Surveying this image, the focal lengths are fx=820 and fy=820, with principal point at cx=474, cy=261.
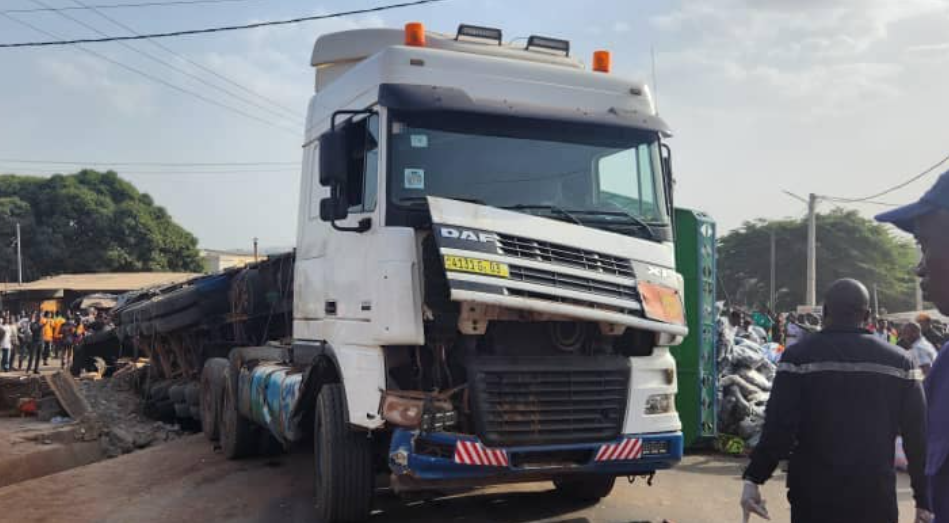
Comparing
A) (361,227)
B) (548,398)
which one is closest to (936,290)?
(548,398)

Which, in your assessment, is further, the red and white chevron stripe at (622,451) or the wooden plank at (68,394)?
the wooden plank at (68,394)

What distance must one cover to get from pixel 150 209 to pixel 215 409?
34.7 metres

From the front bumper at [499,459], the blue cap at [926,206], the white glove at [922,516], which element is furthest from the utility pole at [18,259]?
the blue cap at [926,206]

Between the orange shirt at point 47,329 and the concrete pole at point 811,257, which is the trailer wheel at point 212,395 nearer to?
the orange shirt at point 47,329

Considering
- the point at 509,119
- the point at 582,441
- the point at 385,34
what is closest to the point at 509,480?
the point at 582,441

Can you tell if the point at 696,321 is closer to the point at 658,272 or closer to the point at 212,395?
the point at 658,272

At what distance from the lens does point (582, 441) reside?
5.12m

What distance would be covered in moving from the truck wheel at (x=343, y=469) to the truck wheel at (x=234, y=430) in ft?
9.63

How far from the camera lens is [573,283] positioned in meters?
4.98

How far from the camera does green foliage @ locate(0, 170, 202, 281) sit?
3859 cm

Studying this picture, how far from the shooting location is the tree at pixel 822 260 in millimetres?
37250

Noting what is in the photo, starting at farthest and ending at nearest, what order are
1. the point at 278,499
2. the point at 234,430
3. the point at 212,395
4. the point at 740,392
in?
the point at 740,392, the point at 212,395, the point at 234,430, the point at 278,499

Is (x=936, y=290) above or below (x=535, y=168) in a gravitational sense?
below

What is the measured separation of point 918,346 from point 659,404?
4664mm
